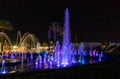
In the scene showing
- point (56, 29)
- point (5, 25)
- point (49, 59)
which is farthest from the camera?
point (56, 29)

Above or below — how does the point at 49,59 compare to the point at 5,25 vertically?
below

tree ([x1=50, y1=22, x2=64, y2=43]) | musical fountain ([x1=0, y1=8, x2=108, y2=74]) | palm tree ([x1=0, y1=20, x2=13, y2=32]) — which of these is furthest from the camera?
tree ([x1=50, y1=22, x2=64, y2=43])

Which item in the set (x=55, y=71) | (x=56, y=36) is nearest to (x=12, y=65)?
(x=55, y=71)

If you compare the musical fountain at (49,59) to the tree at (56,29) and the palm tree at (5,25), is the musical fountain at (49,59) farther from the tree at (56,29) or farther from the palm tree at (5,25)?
the tree at (56,29)

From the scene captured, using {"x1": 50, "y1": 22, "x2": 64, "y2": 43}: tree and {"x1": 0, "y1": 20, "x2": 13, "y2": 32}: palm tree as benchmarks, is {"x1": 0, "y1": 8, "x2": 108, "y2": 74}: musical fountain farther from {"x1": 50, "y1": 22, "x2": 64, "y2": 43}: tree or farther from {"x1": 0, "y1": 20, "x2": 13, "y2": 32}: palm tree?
{"x1": 50, "y1": 22, "x2": 64, "y2": 43}: tree

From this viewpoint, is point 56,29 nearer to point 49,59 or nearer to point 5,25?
point 5,25

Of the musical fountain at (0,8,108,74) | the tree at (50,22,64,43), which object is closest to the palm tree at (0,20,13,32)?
the tree at (50,22,64,43)

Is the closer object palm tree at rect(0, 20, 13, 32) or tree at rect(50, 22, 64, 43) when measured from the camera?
palm tree at rect(0, 20, 13, 32)

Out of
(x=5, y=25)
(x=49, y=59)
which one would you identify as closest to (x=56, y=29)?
(x=5, y=25)

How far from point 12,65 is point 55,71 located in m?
5.96

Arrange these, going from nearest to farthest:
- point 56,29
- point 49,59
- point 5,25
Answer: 1. point 49,59
2. point 5,25
3. point 56,29

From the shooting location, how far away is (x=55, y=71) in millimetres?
16391

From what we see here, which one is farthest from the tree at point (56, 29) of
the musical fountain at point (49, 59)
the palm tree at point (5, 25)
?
the musical fountain at point (49, 59)

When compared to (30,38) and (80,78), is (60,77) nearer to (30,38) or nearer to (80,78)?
(80,78)
